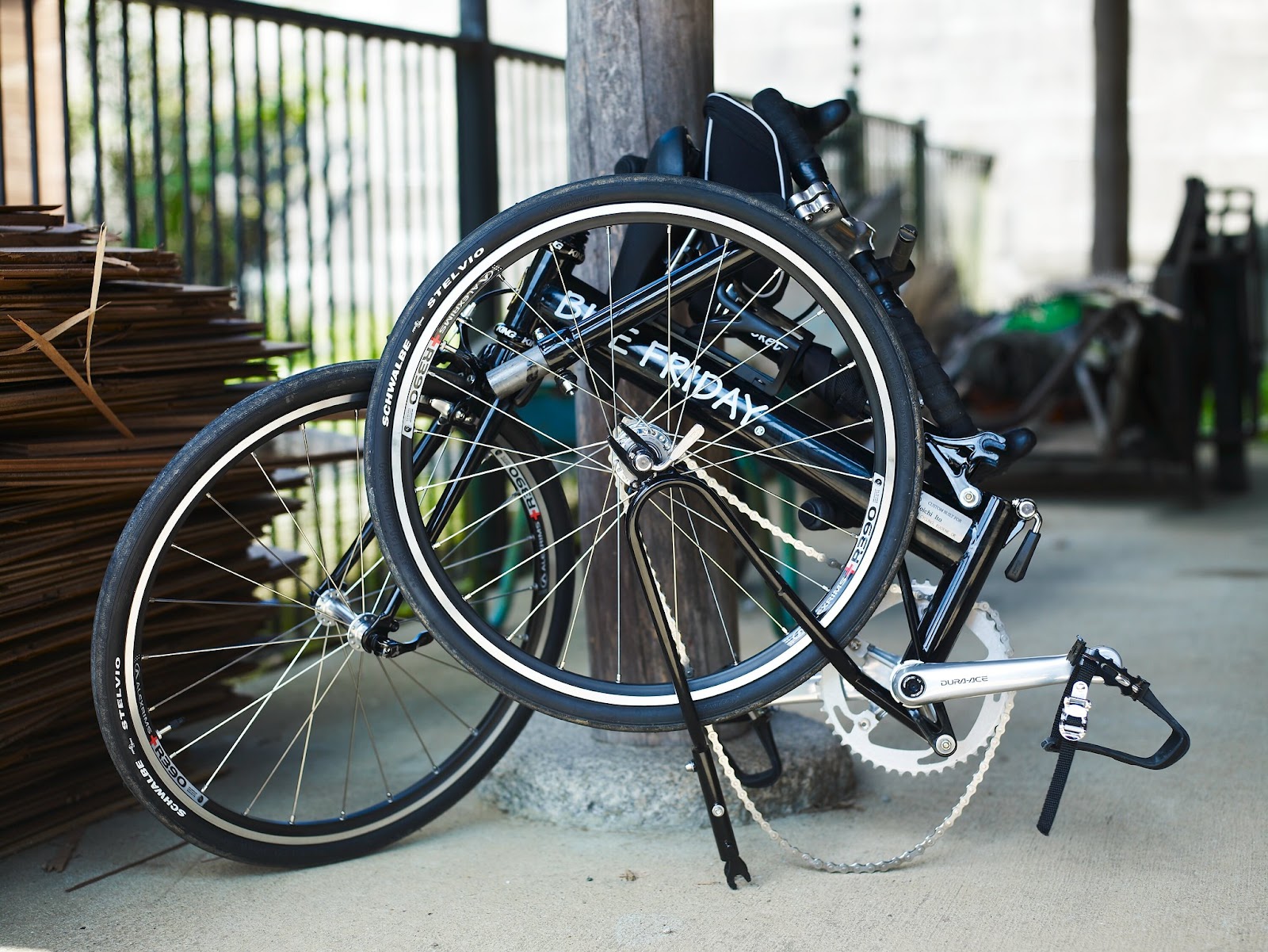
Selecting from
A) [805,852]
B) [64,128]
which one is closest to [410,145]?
[64,128]

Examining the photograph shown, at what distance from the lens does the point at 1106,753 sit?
7.15 feet

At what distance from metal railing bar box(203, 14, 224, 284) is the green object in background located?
4228mm

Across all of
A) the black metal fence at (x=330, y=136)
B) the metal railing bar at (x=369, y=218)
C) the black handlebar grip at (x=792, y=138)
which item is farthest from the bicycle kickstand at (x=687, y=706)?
the metal railing bar at (x=369, y=218)

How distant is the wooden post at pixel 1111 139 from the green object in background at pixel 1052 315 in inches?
87.7

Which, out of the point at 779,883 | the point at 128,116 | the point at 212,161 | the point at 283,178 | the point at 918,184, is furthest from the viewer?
the point at 918,184

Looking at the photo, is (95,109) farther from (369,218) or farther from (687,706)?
(687,706)

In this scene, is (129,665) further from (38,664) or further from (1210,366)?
(1210,366)

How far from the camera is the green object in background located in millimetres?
6473

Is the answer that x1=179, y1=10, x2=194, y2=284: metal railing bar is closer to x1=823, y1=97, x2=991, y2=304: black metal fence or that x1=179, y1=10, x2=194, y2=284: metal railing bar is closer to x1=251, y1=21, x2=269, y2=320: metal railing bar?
x1=251, y1=21, x2=269, y2=320: metal railing bar

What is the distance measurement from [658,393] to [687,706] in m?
0.58

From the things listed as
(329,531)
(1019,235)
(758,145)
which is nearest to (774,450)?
(758,145)

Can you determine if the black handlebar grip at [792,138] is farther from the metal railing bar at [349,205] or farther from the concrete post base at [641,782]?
the metal railing bar at [349,205]

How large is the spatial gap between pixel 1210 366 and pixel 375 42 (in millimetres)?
4485

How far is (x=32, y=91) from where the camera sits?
3.17 m
